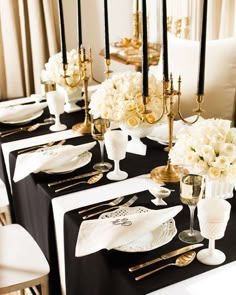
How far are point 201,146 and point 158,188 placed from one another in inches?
10.4

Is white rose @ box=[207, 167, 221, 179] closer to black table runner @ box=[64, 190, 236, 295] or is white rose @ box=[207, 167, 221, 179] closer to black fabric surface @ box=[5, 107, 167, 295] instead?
black table runner @ box=[64, 190, 236, 295]

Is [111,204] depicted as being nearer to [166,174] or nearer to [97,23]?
[166,174]

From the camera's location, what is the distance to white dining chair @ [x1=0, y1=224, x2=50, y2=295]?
1464mm

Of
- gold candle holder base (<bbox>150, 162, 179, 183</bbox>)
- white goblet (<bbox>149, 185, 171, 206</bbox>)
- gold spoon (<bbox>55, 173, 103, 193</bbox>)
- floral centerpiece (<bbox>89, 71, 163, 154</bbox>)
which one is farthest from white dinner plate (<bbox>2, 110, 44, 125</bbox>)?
Answer: white goblet (<bbox>149, 185, 171, 206</bbox>)

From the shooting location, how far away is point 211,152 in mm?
1222

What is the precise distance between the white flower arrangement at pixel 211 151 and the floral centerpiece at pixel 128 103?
366mm

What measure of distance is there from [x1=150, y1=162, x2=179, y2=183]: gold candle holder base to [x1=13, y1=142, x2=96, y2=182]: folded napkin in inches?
11.7

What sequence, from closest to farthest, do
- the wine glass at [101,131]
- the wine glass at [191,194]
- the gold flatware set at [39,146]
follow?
the wine glass at [191,194], the wine glass at [101,131], the gold flatware set at [39,146]

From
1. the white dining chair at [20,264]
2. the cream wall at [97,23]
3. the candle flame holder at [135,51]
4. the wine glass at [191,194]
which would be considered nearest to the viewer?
the wine glass at [191,194]

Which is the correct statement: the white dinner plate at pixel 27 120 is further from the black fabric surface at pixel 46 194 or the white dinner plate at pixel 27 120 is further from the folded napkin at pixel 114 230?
the folded napkin at pixel 114 230

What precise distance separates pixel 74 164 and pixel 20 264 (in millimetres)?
403

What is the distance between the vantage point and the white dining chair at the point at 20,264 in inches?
57.6

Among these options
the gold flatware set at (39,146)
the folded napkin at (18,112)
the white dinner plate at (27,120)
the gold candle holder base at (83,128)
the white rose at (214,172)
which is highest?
the white rose at (214,172)

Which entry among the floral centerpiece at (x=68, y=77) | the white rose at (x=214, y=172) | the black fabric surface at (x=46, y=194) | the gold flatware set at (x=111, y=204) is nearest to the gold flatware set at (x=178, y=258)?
the white rose at (x=214, y=172)
